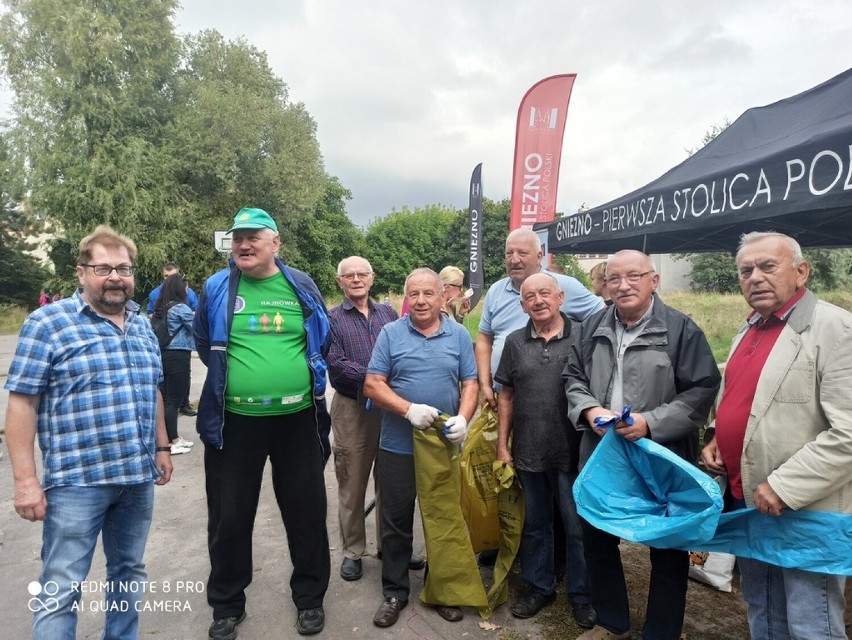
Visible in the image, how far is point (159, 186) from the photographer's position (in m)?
21.3

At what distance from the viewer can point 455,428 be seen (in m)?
2.71

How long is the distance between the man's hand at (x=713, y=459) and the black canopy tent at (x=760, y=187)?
1.32 m

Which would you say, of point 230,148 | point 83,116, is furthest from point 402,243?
point 83,116

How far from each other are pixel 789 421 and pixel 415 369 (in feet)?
5.54

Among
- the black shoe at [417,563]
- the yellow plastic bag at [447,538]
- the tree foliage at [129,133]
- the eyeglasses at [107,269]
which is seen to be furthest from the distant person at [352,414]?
the tree foliage at [129,133]

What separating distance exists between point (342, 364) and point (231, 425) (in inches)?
32.6

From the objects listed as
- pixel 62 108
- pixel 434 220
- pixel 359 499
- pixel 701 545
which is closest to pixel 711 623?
pixel 701 545

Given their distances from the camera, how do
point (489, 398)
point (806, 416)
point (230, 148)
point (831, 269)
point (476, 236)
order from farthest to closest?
→ 1. point (230, 148)
2. point (831, 269)
3. point (476, 236)
4. point (489, 398)
5. point (806, 416)

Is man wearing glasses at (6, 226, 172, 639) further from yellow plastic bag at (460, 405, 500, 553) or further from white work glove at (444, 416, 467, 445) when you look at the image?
yellow plastic bag at (460, 405, 500, 553)

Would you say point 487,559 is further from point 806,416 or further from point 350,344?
point 806,416

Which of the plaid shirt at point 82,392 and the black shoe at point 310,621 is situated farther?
the black shoe at point 310,621

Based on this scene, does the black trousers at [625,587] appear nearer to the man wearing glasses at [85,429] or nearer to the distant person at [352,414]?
the distant person at [352,414]

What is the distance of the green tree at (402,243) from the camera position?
4700 cm

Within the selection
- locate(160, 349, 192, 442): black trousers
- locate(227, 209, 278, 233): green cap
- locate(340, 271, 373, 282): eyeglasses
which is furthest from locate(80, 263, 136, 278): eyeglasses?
locate(160, 349, 192, 442): black trousers
